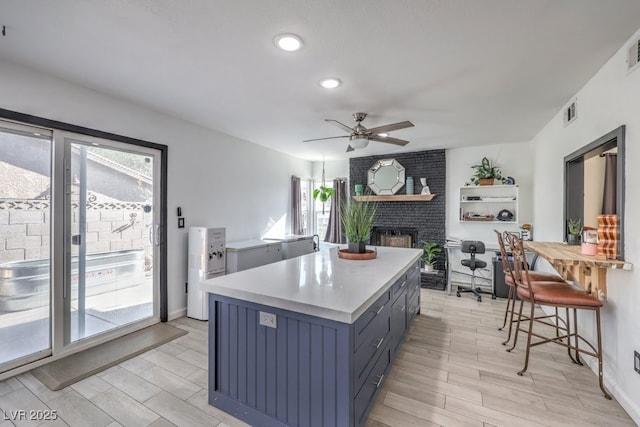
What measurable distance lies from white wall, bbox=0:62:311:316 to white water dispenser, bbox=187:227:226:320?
0.47 ft

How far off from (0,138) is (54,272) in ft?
3.72

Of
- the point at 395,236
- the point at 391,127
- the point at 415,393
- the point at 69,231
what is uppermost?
the point at 391,127

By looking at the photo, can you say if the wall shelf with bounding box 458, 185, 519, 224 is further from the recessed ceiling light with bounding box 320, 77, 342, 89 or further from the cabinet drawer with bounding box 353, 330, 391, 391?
the cabinet drawer with bounding box 353, 330, 391, 391

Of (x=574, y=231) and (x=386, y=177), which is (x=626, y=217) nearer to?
(x=574, y=231)

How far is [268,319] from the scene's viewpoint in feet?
5.24

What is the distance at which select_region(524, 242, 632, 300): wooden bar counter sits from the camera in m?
1.92

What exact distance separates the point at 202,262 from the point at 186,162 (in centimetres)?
128

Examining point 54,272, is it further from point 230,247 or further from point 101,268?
point 230,247

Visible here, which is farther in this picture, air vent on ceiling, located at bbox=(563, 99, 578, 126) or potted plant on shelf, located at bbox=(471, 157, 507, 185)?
potted plant on shelf, located at bbox=(471, 157, 507, 185)

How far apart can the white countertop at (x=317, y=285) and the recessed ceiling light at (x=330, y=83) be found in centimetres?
158

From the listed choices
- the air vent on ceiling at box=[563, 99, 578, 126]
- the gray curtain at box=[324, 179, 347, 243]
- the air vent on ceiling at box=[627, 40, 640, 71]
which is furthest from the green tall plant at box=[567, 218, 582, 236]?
the gray curtain at box=[324, 179, 347, 243]

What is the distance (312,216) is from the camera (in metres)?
6.53

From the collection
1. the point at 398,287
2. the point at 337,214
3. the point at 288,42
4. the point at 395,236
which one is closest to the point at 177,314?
the point at 398,287

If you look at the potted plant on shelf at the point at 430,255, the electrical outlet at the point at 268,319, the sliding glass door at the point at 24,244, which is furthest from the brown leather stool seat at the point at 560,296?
the sliding glass door at the point at 24,244
